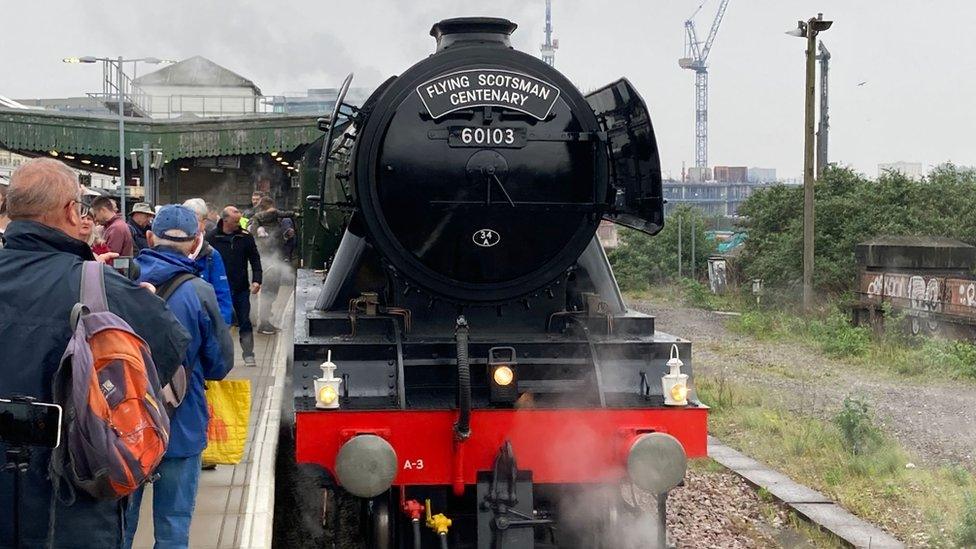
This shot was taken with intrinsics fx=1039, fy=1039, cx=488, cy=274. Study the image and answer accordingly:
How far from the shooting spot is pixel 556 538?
17.1 ft

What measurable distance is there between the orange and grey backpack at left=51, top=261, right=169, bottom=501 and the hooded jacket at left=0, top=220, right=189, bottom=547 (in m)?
0.06

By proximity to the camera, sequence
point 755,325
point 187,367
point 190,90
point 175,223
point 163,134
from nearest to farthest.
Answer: point 187,367
point 175,223
point 755,325
point 163,134
point 190,90

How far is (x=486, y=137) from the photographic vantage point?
5.11m

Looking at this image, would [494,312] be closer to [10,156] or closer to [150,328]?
[150,328]

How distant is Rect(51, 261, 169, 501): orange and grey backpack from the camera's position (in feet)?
8.25

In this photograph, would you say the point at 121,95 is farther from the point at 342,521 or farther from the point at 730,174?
the point at 730,174

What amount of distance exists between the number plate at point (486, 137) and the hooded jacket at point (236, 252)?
4.60 metres

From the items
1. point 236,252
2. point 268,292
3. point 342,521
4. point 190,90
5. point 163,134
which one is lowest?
point 342,521

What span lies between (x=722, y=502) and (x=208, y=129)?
15.8 metres

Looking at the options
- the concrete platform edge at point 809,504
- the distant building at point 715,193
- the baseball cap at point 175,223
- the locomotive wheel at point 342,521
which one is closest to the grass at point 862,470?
the concrete platform edge at point 809,504

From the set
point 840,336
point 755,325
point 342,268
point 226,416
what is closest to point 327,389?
point 226,416

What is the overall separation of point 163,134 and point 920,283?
1500cm

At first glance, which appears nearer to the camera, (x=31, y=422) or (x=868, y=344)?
(x=31, y=422)

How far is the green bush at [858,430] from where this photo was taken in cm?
823
